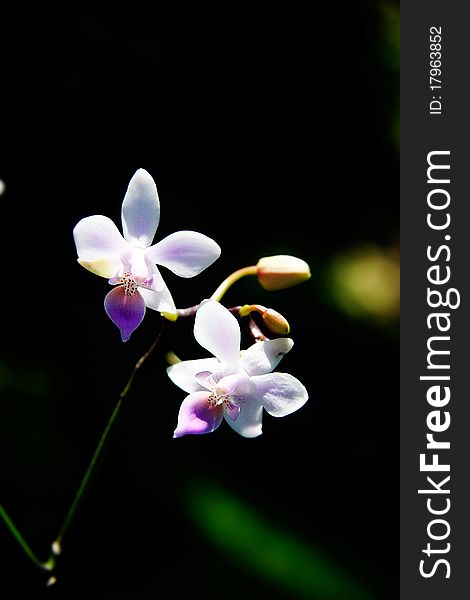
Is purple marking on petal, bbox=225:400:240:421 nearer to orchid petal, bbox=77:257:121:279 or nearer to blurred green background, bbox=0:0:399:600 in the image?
orchid petal, bbox=77:257:121:279

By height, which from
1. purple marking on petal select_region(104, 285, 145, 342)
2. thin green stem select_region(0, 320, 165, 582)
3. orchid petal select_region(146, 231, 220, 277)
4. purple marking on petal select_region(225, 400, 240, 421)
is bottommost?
thin green stem select_region(0, 320, 165, 582)

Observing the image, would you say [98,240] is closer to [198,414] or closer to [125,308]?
[125,308]

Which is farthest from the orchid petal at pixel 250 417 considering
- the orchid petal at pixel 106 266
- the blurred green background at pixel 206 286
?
the blurred green background at pixel 206 286

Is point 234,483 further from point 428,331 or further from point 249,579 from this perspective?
point 428,331

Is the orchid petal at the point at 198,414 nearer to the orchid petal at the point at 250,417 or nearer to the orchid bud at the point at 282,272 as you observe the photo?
the orchid petal at the point at 250,417

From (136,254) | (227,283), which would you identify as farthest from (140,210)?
(227,283)

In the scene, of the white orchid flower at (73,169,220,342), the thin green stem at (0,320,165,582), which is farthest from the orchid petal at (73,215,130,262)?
the thin green stem at (0,320,165,582)

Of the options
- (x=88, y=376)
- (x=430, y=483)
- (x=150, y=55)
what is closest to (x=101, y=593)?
(x=88, y=376)
